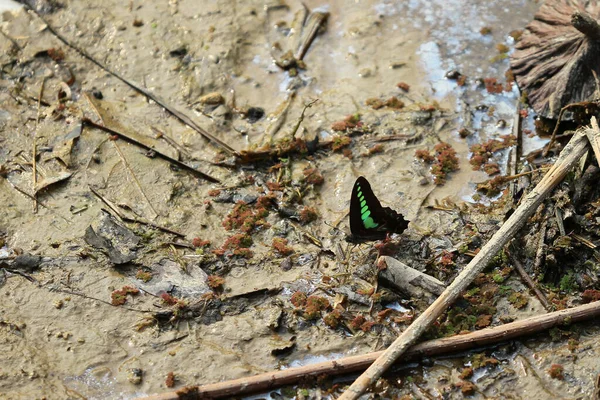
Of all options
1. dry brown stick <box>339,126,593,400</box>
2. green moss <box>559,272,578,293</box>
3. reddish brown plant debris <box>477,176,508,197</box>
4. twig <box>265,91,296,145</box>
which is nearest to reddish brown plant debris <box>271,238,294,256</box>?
twig <box>265,91,296,145</box>

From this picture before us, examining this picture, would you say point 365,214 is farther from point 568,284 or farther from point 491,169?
point 568,284

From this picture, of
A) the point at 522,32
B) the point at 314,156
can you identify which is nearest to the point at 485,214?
the point at 314,156

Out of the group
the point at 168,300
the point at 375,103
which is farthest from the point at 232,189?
the point at 375,103

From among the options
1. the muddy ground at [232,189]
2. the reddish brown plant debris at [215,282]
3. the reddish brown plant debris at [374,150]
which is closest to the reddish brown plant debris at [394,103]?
the muddy ground at [232,189]

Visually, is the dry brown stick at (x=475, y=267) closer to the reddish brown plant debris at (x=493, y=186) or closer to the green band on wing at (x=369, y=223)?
the reddish brown plant debris at (x=493, y=186)

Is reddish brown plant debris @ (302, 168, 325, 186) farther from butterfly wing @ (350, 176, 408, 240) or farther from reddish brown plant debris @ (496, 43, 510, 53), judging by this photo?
reddish brown plant debris @ (496, 43, 510, 53)
